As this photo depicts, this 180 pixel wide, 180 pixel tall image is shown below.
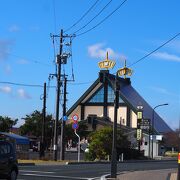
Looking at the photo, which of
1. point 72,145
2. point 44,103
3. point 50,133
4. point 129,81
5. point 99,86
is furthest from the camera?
point 129,81

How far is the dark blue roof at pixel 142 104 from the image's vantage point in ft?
381

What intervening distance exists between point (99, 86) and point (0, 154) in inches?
3842

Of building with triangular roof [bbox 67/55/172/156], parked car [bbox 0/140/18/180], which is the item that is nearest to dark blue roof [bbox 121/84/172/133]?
Answer: building with triangular roof [bbox 67/55/172/156]

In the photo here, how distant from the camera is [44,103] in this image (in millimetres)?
54188

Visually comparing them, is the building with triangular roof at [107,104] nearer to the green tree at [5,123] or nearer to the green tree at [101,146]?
the green tree at [5,123]

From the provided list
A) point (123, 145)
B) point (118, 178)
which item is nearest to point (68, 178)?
point (118, 178)

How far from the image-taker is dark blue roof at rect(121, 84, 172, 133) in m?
116

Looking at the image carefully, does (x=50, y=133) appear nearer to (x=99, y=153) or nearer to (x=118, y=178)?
(x=99, y=153)

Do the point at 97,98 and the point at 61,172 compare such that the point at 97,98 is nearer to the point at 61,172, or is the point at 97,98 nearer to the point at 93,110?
the point at 93,110

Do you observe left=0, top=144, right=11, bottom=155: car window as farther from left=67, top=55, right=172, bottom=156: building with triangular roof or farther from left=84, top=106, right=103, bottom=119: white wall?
left=84, top=106, right=103, bottom=119: white wall

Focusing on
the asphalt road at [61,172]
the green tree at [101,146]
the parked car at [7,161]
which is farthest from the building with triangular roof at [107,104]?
the parked car at [7,161]

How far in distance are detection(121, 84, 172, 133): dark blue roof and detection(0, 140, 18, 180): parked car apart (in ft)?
305

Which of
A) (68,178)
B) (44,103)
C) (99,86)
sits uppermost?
(99,86)

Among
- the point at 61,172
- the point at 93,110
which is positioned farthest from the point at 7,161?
the point at 93,110
